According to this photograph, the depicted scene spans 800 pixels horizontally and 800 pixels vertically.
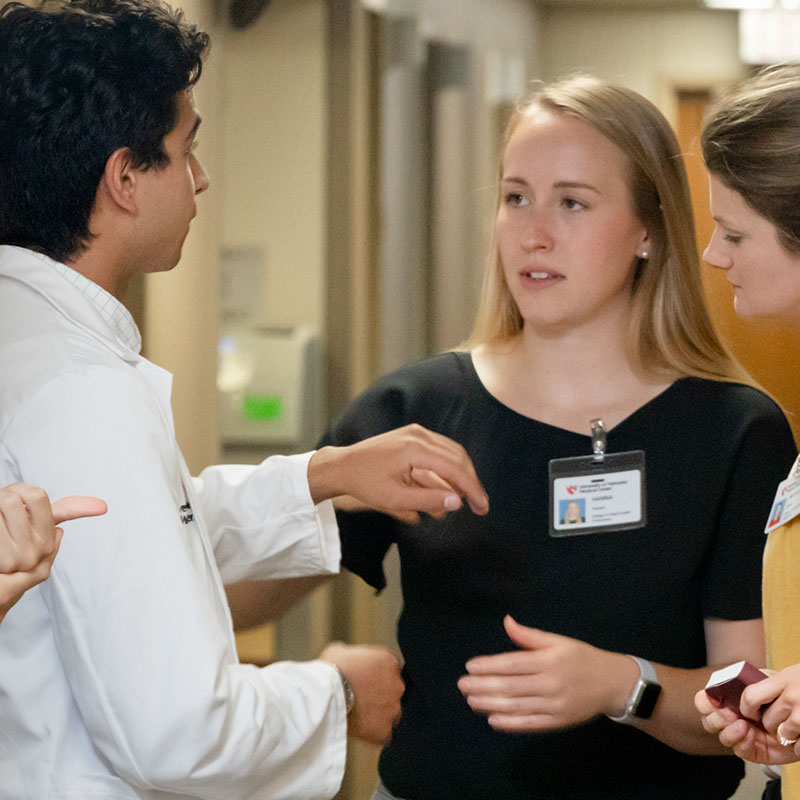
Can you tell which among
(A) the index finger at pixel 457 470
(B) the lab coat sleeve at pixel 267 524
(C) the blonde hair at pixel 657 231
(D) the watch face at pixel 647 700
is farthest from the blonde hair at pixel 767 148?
(B) the lab coat sleeve at pixel 267 524

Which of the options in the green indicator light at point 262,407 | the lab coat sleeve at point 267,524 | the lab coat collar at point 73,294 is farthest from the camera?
the green indicator light at point 262,407

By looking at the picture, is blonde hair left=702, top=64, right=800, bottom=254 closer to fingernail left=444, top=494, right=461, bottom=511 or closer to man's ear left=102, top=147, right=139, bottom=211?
fingernail left=444, top=494, right=461, bottom=511

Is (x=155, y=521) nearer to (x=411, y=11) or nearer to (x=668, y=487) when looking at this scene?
(x=668, y=487)

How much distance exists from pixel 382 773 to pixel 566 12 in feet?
9.30

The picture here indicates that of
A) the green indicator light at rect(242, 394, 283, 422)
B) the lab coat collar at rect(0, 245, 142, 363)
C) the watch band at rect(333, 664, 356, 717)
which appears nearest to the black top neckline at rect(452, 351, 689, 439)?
the watch band at rect(333, 664, 356, 717)

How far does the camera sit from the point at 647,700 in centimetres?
141

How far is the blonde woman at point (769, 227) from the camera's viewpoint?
129cm

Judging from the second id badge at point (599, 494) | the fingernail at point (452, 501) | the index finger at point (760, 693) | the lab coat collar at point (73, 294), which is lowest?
the index finger at point (760, 693)

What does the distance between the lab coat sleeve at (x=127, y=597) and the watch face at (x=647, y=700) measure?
23.7 inches

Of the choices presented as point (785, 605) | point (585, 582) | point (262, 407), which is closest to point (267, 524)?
point (585, 582)

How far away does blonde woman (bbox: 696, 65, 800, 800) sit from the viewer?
1295 mm

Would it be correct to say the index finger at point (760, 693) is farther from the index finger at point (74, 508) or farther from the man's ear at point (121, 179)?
the man's ear at point (121, 179)

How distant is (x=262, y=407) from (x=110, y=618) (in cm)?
180

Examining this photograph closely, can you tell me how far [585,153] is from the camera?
65.3 inches
